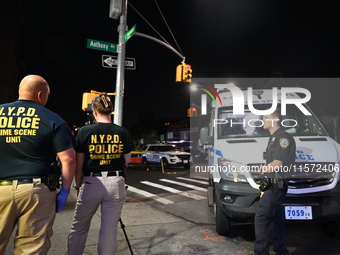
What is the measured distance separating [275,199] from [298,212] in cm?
77

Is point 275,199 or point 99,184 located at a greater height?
point 99,184

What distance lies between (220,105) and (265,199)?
9.04ft

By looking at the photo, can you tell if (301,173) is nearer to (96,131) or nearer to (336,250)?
(336,250)

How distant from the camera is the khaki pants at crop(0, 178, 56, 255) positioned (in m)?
2.16

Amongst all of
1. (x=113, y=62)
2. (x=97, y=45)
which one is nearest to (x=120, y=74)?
(x=113, y=62)

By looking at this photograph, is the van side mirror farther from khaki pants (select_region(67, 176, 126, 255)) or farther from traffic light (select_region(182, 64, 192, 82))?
traffic light (select_region(182, 64, 192, 82))

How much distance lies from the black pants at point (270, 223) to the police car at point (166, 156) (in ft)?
42.9

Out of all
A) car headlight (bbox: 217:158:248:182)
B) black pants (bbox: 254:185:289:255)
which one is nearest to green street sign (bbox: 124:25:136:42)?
car headlight (bbox: 217:158:248:182)

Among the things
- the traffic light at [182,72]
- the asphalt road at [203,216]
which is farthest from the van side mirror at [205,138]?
the traffic light at [182,72]

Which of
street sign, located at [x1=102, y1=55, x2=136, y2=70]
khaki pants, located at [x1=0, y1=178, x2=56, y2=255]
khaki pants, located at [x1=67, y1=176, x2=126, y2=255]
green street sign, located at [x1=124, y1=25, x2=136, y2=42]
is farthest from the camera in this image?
street sign, located at [x1=102, y1=55, x2=136, y2=70]

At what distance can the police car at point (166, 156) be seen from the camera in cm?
1664

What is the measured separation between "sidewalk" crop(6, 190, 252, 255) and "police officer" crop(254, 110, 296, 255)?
0.74m

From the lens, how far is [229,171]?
4301 millimetres

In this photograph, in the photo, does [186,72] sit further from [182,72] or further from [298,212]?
[298,212]
